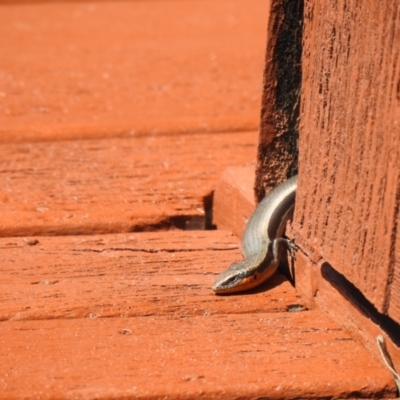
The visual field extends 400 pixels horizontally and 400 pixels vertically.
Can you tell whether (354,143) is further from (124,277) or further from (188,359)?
(124,277)

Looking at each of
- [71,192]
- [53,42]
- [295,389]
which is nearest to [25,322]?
[295,389]

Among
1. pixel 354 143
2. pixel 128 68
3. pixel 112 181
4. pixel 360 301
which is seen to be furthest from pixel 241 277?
pixel 128 68

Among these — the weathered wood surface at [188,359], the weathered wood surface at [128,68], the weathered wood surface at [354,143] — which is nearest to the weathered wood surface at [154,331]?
the weathered wood surface at [188,359]

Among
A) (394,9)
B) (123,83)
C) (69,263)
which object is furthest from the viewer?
(123,83)

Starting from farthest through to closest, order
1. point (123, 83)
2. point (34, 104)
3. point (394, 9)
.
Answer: point (123, 83) → point (34, 104) → point (394, 9)

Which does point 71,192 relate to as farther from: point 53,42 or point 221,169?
point 53,42

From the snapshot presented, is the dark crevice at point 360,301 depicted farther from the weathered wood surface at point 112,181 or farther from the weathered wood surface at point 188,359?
the weathered wood surface at point 112,181

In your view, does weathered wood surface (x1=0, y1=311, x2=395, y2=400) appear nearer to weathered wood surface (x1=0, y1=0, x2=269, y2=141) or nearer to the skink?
the skink
